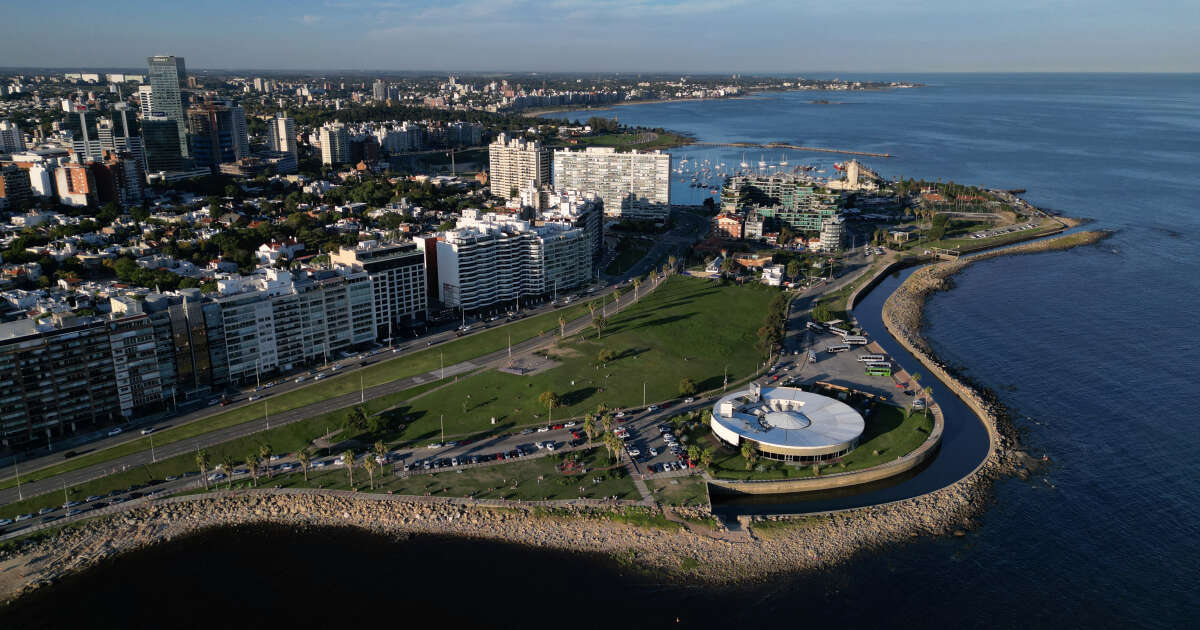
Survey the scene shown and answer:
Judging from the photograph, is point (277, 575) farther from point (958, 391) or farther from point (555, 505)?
point (958, 391)

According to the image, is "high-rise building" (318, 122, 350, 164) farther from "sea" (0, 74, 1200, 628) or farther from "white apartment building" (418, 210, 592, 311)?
"sea" (0, 74, 1200, 628)

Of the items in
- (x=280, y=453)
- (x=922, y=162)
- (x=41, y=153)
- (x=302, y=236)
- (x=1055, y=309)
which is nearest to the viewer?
(x=280, y=453)

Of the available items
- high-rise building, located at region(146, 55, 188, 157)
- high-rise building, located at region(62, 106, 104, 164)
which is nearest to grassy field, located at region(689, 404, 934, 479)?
high-rise building, located at region(62, 106, 104, 164)

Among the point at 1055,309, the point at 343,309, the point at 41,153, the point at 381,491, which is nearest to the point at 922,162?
the point at 1055,309

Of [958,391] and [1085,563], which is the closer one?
[1085,563]

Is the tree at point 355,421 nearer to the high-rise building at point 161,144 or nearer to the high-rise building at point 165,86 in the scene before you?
the high-rise building at point 161,144

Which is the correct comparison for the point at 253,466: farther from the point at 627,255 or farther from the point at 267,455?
the point at 627,255

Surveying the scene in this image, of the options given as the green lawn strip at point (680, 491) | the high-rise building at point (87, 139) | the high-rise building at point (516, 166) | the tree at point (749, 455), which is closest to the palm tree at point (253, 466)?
the green lawn strip at point (680, 491)
